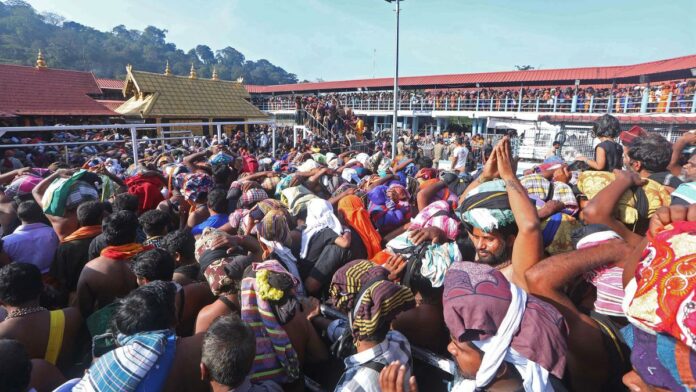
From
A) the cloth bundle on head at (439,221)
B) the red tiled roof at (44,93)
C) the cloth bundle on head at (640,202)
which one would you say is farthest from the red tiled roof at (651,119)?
the red tiled roof at (44,93)

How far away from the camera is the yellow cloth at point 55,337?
2059 mm

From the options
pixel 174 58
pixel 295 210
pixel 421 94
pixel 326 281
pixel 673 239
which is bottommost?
pixel 326 281

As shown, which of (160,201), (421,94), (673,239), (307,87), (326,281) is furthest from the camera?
(307,87)

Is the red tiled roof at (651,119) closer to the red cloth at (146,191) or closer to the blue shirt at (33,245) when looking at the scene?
the red cloth at (146,191)

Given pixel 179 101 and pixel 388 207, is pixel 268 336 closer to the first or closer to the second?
pixel 388 207

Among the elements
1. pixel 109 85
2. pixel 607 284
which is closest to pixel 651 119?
pixel 607 284

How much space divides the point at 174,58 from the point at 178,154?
4884 inches

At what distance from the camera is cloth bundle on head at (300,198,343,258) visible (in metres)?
2.81

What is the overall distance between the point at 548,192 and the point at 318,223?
1.66 meters

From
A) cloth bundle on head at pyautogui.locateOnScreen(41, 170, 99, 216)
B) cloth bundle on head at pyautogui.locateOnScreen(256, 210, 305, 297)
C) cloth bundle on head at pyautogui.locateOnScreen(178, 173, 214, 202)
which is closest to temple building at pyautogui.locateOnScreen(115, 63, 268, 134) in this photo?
cloth bundle on head at pyautogui.locateOnScreen(178, 173, 214, 202)

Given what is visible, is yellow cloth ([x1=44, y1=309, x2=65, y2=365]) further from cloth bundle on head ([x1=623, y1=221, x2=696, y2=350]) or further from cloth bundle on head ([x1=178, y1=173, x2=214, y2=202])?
cloth bundle on head ([x1=623, y1=221, x2=696, y2=350])

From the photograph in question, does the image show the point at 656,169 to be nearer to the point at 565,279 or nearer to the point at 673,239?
the point at 565,279

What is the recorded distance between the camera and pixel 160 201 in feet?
14.8

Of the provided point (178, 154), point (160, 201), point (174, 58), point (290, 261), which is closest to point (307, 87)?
point (178, 154)
